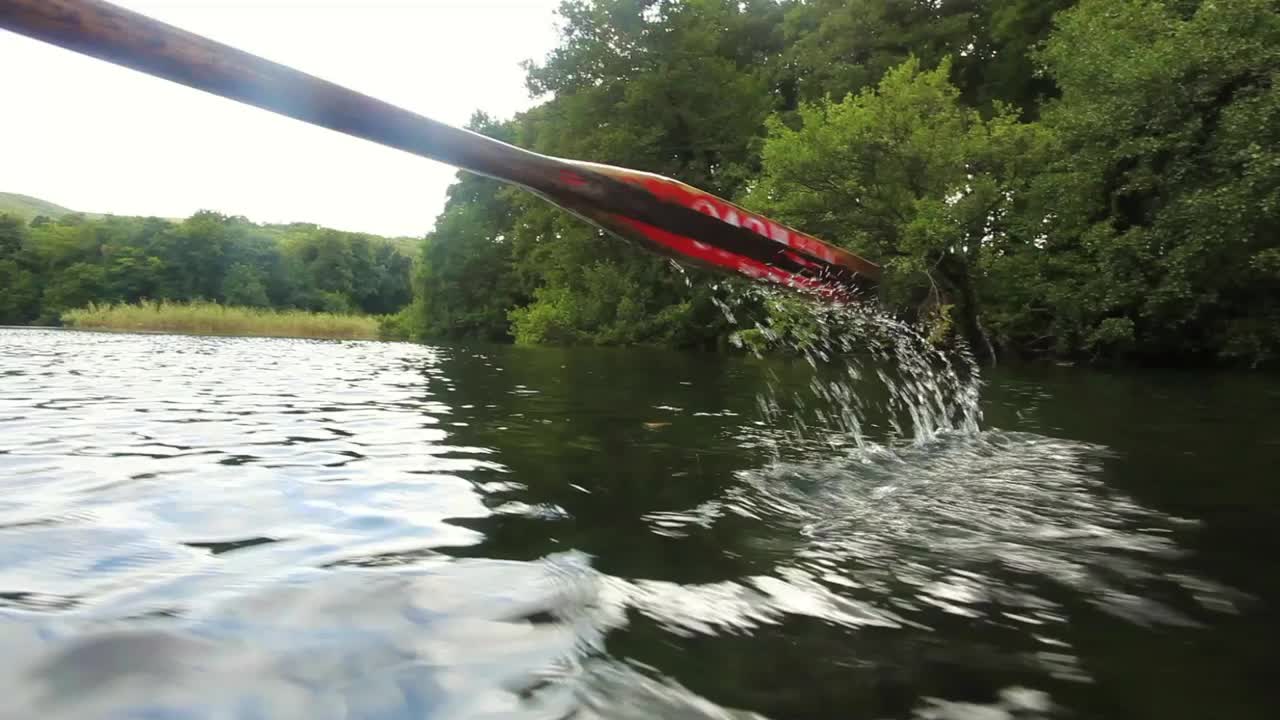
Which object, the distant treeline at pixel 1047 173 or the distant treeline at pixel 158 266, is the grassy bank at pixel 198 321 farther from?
the distant treeline at pixel 158 266

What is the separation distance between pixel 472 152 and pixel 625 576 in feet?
6.71

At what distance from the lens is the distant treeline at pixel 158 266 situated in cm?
6694

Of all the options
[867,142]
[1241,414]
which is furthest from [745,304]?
[1241,414]

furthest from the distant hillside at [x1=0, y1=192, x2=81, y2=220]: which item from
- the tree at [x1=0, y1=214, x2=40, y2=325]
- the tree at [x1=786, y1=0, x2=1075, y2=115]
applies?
the tree at [x1=786, y1=0, x2=1075, y2=115]

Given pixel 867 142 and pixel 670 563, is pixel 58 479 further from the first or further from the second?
pixel 867 142

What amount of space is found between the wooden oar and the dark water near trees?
1.43 meters

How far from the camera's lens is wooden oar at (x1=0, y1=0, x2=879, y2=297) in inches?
101

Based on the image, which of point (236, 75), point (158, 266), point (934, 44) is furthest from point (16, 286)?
point (236, 75)

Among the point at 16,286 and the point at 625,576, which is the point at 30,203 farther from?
the point at 625,576

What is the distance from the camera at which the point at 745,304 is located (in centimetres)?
2455

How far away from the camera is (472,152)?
348 cm

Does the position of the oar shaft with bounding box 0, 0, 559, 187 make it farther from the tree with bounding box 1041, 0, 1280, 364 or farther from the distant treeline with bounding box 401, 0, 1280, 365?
the tree with bounding box 1041, 0, 1280, 364

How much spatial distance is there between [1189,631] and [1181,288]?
56.9 ft

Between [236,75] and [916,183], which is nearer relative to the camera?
[236,75]
